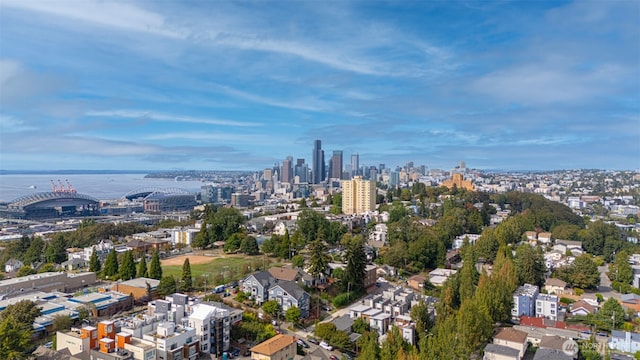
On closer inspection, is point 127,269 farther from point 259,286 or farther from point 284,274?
point 284,274

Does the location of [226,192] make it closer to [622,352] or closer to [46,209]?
[46,209]

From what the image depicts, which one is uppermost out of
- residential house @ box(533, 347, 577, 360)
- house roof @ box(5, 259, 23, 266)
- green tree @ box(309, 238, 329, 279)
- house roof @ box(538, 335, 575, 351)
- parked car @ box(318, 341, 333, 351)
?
green tree @ box(309, 238, 329, 279)

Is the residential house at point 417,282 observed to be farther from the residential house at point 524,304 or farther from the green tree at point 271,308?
the green tree at point 271,308

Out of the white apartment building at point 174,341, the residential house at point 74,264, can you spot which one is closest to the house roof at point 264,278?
the white apartment building at point 174,341

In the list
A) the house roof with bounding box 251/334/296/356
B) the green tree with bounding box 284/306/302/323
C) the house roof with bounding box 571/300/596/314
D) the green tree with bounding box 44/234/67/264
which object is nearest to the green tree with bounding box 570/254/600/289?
the house roof with bounding box 571/300/596/314

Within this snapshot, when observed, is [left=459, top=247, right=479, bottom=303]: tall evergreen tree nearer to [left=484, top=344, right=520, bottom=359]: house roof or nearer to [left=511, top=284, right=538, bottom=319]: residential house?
[left=511, top=284, right=538, bottom=319]: residential house

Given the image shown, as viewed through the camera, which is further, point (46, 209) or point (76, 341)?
point (46, 209)

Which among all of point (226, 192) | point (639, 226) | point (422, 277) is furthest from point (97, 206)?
point (639, 226)
